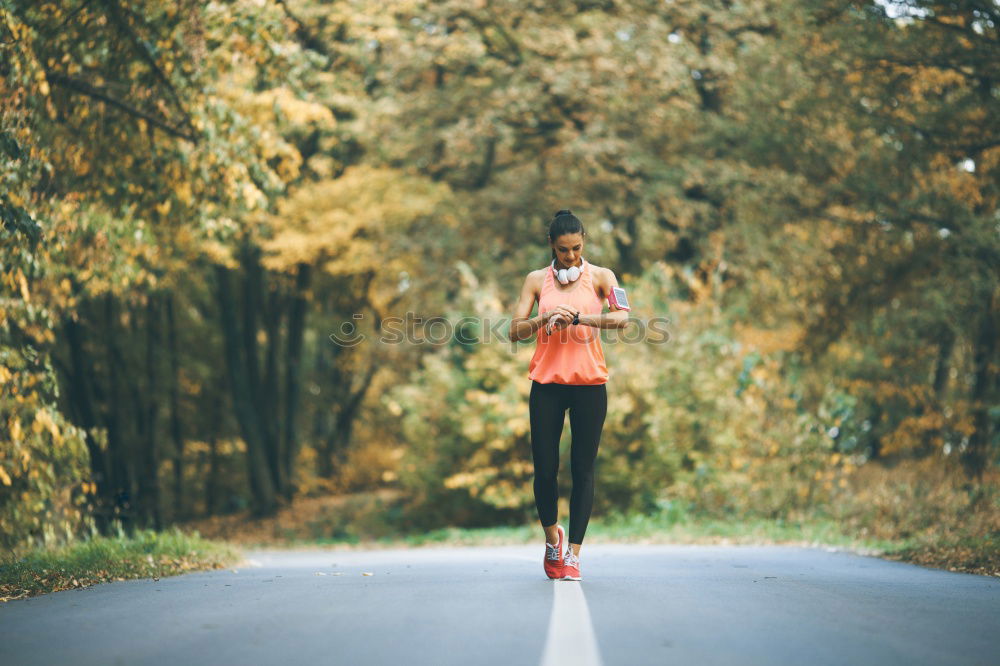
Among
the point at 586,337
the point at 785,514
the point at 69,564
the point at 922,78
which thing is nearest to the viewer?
the point at 586,337

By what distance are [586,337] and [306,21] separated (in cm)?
1666

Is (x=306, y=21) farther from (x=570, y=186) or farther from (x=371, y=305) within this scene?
(x=371, y=305)

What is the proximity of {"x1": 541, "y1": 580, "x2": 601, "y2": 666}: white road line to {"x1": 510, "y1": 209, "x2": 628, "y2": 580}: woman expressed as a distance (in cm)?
78

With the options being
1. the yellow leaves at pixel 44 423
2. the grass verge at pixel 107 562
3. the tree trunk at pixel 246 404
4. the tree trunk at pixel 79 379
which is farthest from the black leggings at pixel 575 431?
the tree trunk at pixel 246 404

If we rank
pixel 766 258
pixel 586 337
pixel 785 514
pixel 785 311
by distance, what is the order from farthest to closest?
pixel 785 311 → pixel 766 258 → pixel 785 514 → pixel 586 337

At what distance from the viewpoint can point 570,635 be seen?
4.85m

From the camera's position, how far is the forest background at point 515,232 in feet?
36.2

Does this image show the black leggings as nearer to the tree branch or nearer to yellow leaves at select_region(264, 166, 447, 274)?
the tree branch

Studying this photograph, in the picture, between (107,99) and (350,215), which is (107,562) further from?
(350,215)

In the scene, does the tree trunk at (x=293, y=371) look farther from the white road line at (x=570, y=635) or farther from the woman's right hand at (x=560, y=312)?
the white road line at (x=570, y=635)

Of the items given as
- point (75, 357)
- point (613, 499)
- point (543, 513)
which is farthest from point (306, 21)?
point (543, 513)

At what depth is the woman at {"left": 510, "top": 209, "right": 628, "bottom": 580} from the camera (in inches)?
267

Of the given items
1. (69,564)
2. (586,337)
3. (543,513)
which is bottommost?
(69,564)

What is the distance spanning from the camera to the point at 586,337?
22.3 ft
